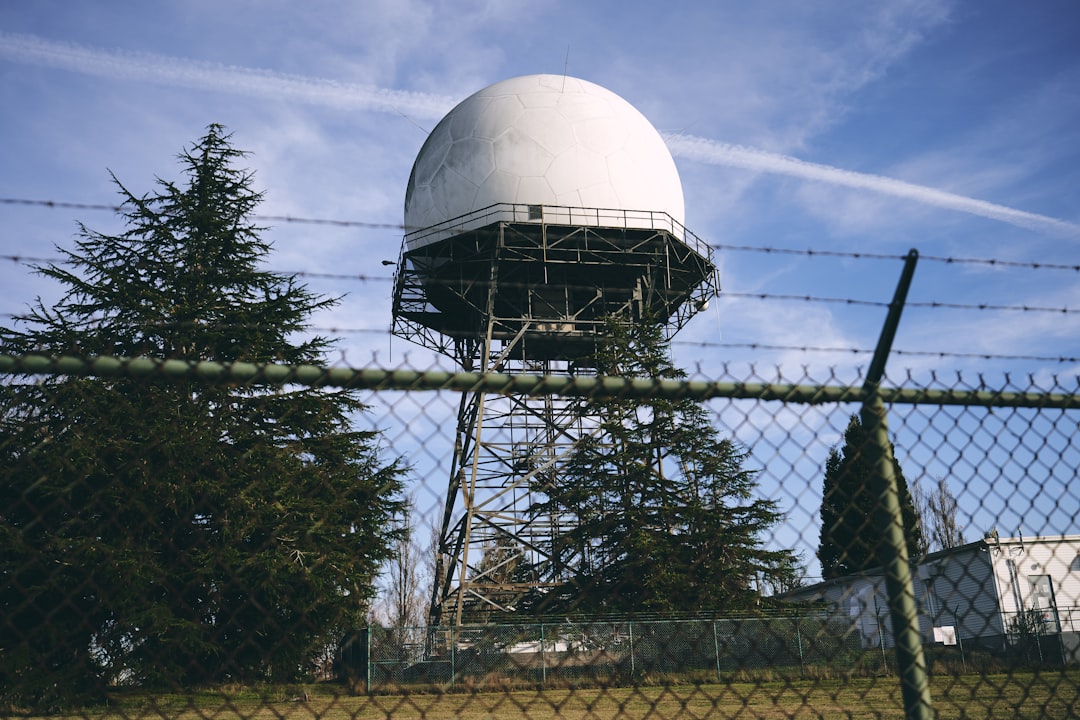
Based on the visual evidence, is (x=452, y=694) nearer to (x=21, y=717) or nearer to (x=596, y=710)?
(x=596, y=710)

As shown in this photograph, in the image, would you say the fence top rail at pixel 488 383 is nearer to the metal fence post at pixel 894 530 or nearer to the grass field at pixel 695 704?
the metal fence post at pixel 894 530

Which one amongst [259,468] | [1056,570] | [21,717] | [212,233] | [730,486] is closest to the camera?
[21,717]

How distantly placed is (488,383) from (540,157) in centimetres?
2023

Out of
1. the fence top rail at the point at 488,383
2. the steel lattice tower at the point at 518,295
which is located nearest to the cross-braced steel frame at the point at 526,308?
the steel lattice tower at the point at 518,295

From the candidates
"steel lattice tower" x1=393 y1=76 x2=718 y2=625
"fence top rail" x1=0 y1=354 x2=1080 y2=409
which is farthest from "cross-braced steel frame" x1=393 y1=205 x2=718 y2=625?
"fence top rail" x1=0 y1=354 x2=1080 y2=409

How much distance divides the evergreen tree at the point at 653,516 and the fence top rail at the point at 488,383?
17.1 meters

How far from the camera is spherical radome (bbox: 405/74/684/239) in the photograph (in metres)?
22.5

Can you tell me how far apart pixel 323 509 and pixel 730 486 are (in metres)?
11.1

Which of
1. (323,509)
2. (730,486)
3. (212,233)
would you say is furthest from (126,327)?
(730,486)

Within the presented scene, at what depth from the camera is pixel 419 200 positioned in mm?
24234

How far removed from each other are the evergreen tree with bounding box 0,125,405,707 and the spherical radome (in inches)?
245

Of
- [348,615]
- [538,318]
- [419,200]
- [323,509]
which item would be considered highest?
[419,200]

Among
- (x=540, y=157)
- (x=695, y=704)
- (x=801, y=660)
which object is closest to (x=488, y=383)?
(x=695, y=704)

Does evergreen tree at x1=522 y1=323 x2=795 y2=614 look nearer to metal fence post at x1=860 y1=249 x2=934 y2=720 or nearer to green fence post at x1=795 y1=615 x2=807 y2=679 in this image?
green fence post at x1=795 y1=615 x2=807 y2=679
